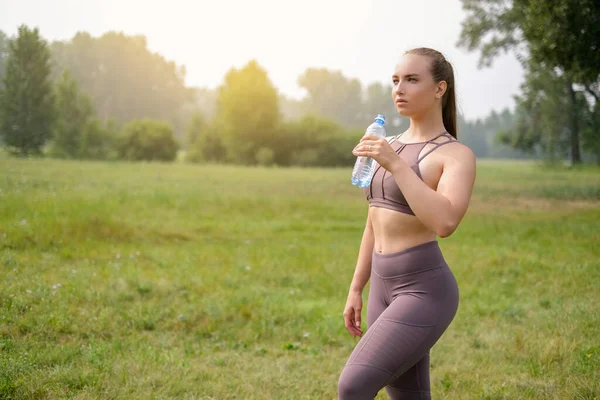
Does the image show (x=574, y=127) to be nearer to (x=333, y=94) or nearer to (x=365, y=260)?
(x=365, y=260)

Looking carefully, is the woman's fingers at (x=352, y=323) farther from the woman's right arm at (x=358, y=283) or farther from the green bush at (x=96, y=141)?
the green bush at (x=96, y=141)

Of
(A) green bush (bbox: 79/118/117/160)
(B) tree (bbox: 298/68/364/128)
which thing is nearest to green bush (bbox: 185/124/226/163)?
(A) green bush (bbox: 79/118/117/160)

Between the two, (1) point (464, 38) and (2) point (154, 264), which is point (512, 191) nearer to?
(1) point (464, 38)

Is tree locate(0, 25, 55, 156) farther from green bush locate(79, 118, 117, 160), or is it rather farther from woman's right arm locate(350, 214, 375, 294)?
woman's right arm locate(350, 214, 375, 294)

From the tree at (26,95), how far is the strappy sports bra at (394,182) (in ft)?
31.1

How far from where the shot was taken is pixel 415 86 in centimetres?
309

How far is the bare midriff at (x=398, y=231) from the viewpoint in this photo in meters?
3.06

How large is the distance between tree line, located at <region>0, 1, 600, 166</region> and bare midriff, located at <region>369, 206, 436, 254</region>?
89cm

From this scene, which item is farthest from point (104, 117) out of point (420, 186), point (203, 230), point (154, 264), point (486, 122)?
point (486, 122)

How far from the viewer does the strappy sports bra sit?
9.99ft

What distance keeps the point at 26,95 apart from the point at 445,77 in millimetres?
10822

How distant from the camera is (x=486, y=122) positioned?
92.9 metres

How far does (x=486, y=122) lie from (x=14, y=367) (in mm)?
94778

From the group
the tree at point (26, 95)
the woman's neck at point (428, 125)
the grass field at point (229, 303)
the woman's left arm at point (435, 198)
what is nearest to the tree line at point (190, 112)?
the tree at point (26, 95)
